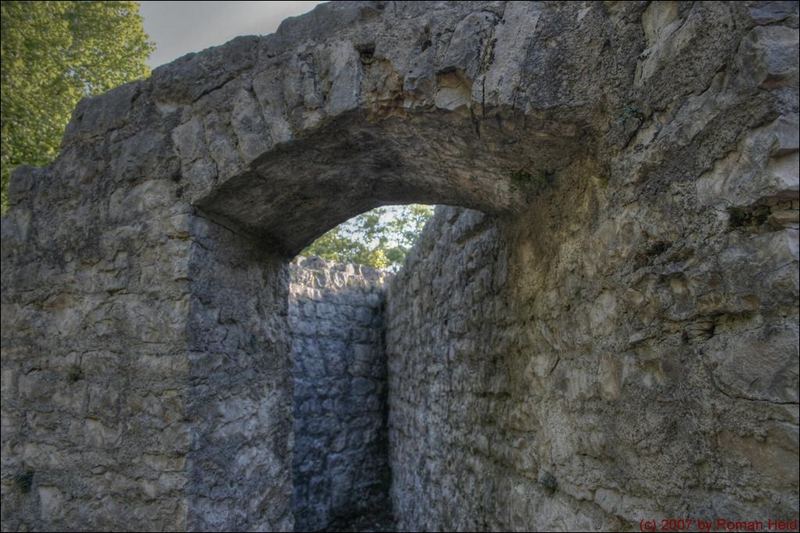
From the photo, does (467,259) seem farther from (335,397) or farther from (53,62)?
(53,62)

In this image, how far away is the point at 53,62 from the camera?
8.66 meters

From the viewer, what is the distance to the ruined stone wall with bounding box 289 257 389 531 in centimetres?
516

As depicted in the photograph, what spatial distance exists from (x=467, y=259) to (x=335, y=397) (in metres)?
2.91

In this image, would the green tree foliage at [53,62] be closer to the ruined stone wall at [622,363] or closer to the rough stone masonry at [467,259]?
the rough stone masonry at [467,259]

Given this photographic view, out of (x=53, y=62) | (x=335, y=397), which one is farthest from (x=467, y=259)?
(x=53, y=62)

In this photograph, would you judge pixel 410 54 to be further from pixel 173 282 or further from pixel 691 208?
pixel 173 282

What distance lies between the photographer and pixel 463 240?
3.25 metres

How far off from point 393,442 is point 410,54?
4.29 m

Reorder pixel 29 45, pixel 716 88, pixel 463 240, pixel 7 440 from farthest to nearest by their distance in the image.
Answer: pixel 29 45 → pixel 463 240 → pixel 7 440 → pixel 716 88

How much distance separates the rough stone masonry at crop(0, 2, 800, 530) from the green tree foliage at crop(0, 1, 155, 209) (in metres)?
6.27

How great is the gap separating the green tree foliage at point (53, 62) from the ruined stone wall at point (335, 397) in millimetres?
5313

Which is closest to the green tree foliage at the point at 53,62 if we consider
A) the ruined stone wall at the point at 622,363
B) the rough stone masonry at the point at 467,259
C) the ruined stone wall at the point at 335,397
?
the ruined stone wall at the point at 335,397

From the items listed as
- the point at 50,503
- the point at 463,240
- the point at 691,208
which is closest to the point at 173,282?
the point at 50,503

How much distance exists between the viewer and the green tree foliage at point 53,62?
7.95 metres
